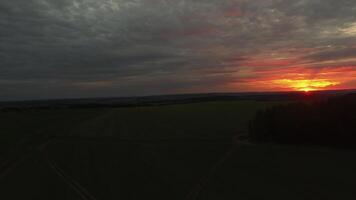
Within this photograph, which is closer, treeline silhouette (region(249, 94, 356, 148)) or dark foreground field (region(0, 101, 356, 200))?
dark foreground field (region(0, 101, 356, 200))

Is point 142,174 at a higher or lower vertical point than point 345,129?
lower

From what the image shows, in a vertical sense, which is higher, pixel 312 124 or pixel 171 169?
pixel 312 124

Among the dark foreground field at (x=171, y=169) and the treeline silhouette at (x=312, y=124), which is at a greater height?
the treeline silhouette at (x=312, y=124)

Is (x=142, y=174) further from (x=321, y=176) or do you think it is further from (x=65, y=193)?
(x=321, y=176)

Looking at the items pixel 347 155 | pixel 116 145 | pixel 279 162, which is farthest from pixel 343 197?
pixel 116 145

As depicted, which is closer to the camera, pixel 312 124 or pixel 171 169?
pixel 171 169
